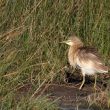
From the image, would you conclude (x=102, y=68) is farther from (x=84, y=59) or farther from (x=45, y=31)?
(x=45, y=31)

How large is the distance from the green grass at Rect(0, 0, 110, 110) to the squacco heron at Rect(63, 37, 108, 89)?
229mm

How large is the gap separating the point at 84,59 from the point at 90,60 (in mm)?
134

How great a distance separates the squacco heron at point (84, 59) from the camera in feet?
32.7

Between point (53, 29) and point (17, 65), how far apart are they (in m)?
1.51

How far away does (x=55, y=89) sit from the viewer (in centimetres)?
1000

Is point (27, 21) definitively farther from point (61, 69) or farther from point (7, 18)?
point (61, 69)

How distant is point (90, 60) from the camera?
1003 cm

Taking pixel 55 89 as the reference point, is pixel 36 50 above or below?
above

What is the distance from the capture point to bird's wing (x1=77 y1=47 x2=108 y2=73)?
9.94 metres

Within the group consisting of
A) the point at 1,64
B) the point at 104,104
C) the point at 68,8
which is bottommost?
the point at 104,104

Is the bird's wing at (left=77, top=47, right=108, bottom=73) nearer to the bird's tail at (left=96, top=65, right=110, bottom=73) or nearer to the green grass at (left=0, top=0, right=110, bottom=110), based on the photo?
the bird's tail at (left=96, top=65, right=110, bottom=73)

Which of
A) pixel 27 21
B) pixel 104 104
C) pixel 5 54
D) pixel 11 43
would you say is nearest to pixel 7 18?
pixel 27 21

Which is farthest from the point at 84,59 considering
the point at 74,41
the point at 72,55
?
the point at 74,41

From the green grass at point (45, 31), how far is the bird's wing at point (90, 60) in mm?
395
